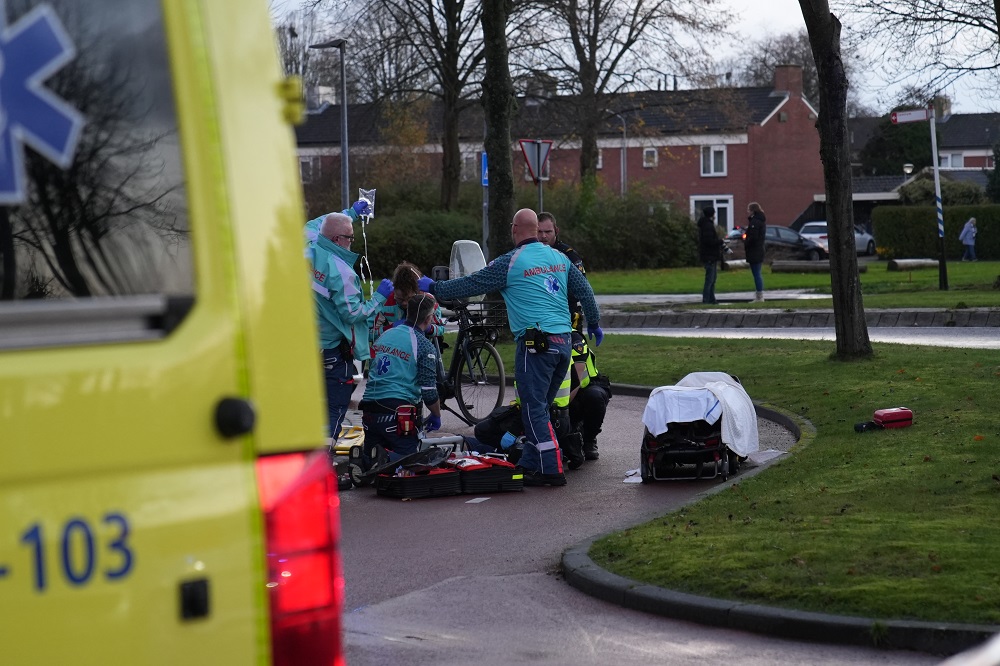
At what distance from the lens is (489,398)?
14.6 meters

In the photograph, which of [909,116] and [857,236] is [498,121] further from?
[857,236]

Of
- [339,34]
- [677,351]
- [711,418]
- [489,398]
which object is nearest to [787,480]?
[711,418]

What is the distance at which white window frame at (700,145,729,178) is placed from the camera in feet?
259

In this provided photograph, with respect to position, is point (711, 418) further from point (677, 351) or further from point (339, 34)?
point (339, 34)

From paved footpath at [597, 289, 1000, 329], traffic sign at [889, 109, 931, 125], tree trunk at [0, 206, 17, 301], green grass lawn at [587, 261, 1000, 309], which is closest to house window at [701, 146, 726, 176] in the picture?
green grass lawn at [587, 261, 1000, 309]

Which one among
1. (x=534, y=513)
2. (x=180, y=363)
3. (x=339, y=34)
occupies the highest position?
(x=339, y=34)

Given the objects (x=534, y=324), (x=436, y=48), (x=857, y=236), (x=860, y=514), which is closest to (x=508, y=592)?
(x=860, y=514)

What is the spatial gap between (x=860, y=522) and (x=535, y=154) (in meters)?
16.8

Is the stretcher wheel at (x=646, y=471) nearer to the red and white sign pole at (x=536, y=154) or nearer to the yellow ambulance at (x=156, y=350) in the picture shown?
the yellow ambulance at (x=156, y=350)

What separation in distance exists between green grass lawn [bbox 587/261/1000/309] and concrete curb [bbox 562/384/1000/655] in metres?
18.4

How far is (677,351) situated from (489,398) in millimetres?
Answer: 5291

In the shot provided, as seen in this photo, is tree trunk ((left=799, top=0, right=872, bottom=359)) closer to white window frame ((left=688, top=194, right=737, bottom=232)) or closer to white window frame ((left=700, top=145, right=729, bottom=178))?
white window frame ((left=688, top=194, right=737, bottom=232))

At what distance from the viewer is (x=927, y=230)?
2110 inches

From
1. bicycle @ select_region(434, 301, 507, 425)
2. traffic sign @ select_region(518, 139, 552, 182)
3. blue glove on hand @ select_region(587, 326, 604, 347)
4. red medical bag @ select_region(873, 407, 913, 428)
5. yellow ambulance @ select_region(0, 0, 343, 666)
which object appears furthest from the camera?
traffic sign @ select_region(518, 139, 552, 182)
